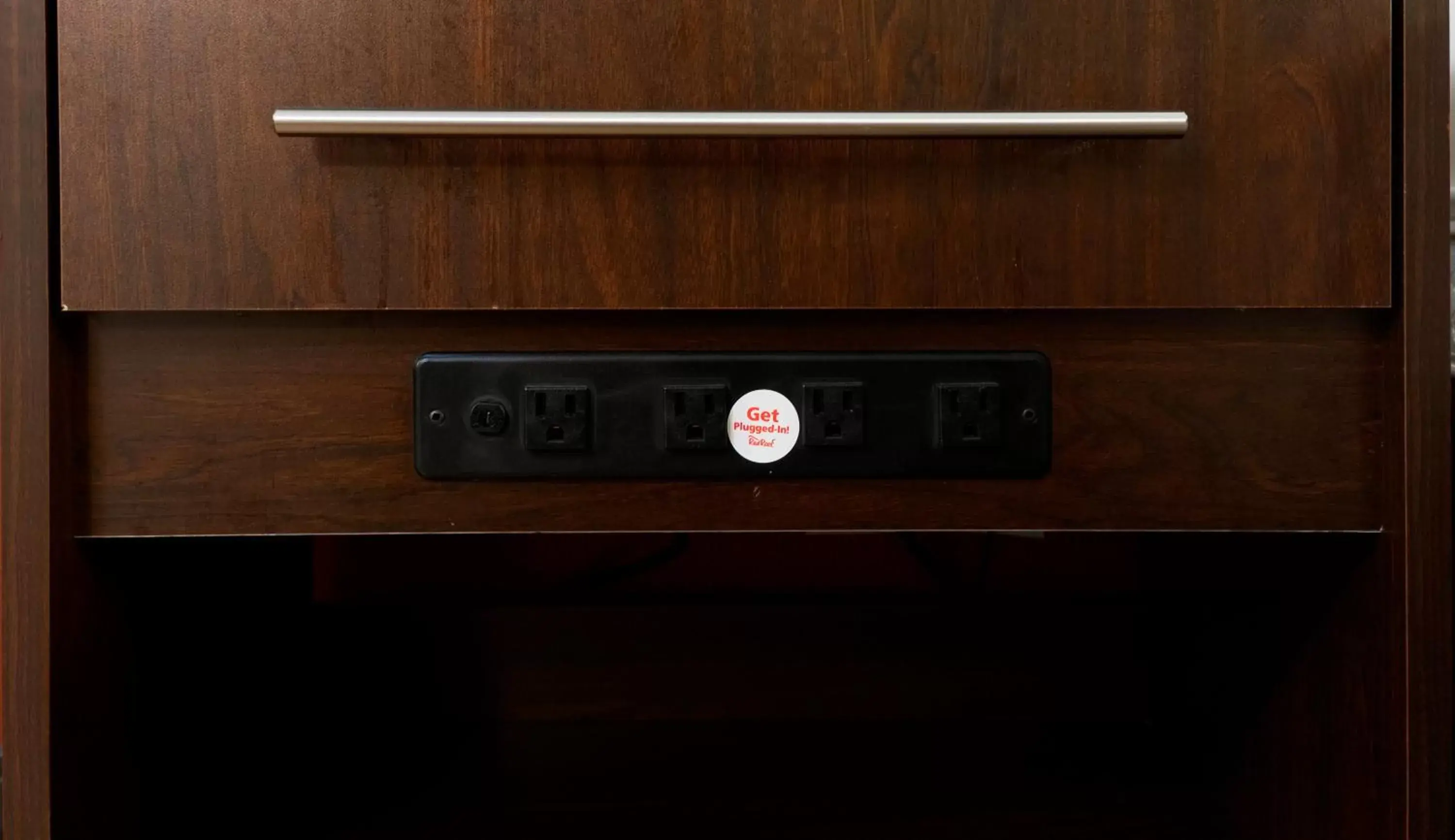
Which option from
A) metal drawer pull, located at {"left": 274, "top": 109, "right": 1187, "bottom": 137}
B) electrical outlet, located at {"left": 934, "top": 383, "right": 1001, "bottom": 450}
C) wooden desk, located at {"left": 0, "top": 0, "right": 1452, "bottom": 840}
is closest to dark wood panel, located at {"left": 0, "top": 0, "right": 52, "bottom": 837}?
wooden desk, located at {"left": 0, "top": 0, "right": 1452, "bottom": 840}

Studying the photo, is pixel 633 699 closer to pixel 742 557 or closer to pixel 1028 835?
pixel 742 557

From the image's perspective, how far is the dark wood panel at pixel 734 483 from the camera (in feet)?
1.38

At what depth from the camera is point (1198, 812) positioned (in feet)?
1.99

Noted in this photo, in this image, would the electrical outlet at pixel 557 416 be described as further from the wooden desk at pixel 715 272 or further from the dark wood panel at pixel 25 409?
the dark wood panel at pixel 25 409

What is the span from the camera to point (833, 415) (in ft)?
1.40

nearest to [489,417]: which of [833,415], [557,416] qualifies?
[557,416]

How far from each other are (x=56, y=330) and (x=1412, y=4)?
0.61 m

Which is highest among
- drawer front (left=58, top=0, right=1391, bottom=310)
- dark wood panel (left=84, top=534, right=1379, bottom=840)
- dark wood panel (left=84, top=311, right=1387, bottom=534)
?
drawer front (left=58, top=0, right=1391, bottom=310)

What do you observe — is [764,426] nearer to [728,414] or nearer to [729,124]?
[728,414]

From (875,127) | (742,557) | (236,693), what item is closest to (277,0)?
(875,127)

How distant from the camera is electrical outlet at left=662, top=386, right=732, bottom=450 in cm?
43

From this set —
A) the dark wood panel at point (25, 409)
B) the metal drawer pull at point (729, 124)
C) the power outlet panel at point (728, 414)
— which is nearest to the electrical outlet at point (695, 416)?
the power outlet panel at point (728, 414)

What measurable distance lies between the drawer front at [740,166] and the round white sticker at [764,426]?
1.8 inches

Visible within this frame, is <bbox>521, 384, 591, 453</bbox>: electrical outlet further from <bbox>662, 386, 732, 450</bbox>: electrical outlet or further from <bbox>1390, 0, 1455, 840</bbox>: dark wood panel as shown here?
<bbox>1390, 0, 1455, 840</bbox>: dark wood panel
